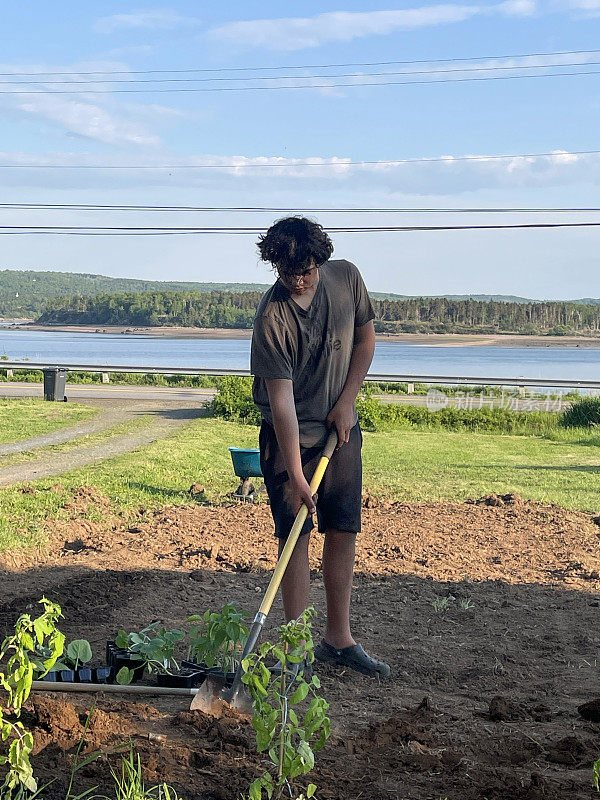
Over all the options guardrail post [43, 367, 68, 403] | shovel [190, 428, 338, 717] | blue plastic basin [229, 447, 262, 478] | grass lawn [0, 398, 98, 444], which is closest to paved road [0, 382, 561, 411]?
guardrail post [43, 367, 68, 403]

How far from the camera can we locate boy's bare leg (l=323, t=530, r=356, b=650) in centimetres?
425

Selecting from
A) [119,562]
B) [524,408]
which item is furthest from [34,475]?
[524,408]

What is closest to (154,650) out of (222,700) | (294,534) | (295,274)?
(222,700)

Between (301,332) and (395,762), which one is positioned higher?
Answer: (301,332)

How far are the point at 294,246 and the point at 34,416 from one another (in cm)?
1601

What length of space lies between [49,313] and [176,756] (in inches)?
3503

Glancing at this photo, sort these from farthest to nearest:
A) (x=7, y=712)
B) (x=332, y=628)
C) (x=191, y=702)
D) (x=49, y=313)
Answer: (x=49, y=313), (x=332, y=628), (x=191, y=702), (x=7, y=712)

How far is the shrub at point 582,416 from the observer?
1975 cm

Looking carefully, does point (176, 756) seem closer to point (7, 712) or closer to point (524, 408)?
point (7, 712)

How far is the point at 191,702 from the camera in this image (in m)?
3.65

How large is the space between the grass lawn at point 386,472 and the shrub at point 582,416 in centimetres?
273

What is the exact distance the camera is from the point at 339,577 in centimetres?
425

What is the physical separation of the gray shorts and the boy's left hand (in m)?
0.10

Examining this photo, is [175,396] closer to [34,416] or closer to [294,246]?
[34,416]
